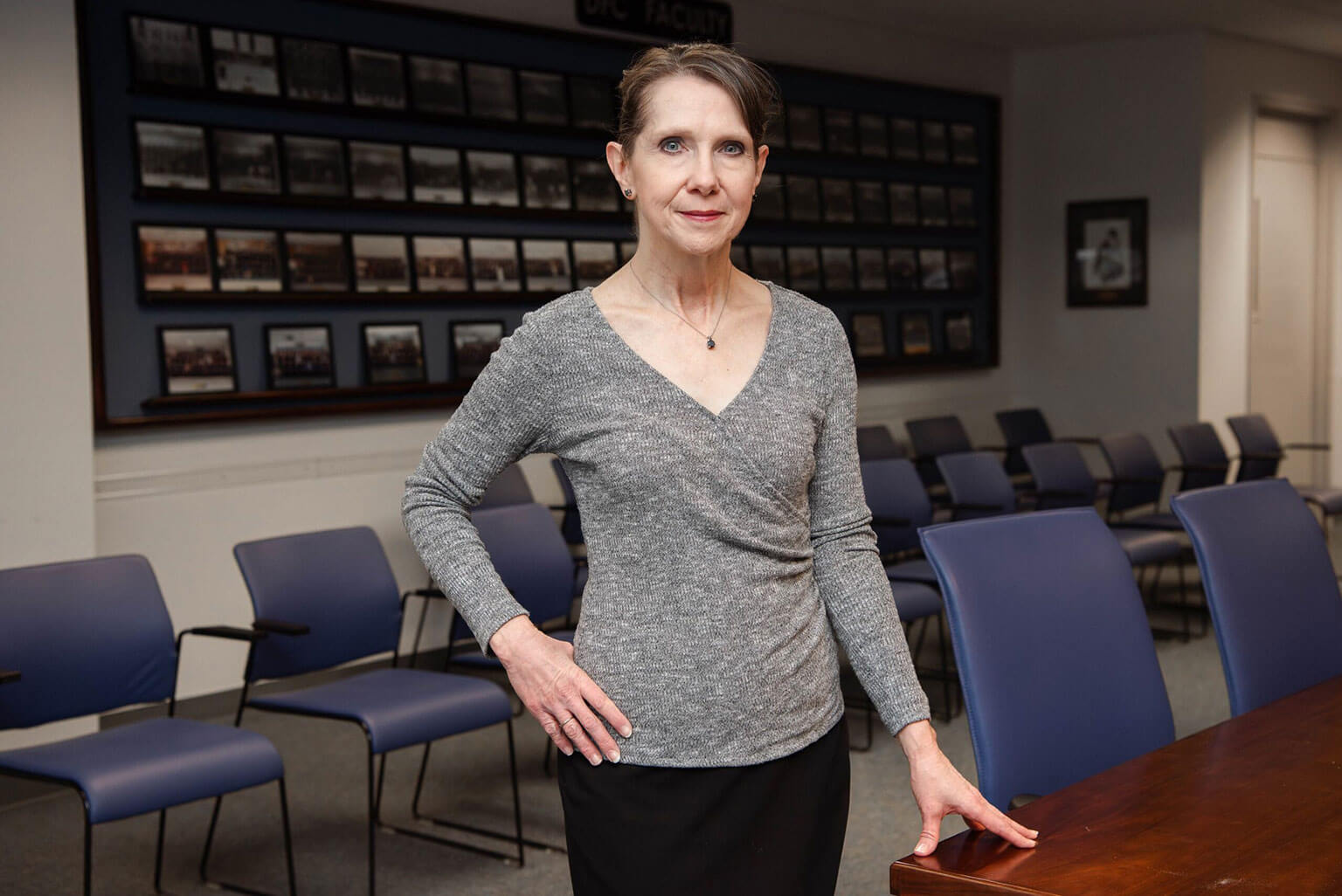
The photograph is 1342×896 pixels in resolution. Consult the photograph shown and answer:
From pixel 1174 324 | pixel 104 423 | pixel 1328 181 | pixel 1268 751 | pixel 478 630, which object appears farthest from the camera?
pixel 1328 181

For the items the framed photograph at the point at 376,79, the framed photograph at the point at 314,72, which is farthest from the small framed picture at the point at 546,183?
the framed photograph at the point at 314,72

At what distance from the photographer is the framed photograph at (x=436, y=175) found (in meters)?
5.78

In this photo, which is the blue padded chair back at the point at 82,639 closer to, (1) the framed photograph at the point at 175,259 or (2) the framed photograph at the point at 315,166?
(1) the framed photograph at the point at 175,259

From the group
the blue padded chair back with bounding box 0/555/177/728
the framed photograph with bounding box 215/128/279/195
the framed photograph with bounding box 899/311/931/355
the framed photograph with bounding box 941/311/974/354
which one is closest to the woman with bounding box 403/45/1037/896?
the blue padded chair back with bounding box 0/555/177/728

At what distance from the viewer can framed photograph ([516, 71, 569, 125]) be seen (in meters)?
6.18

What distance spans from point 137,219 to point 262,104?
2.23 ft

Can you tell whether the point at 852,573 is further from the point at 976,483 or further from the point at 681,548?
the point at 976,483

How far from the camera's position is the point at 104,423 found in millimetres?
4824

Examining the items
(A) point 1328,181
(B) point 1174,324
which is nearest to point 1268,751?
(B) point 1174,324

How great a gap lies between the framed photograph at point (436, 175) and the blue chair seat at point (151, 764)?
117 inches

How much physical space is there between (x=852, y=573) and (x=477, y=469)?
0.45m

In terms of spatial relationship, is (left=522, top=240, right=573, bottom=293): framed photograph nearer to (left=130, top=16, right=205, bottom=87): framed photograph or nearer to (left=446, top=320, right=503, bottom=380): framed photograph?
(left=446, top=320, right=503, bottom=380): framed photograph

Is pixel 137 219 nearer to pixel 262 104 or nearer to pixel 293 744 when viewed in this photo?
pixel 262 104

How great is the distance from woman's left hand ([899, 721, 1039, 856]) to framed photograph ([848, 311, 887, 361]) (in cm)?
632
